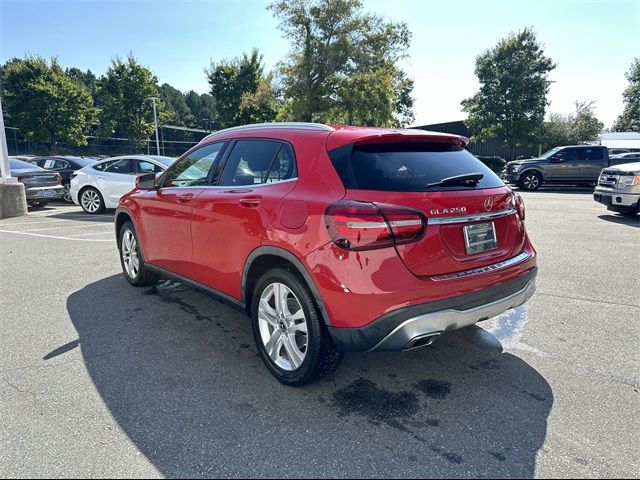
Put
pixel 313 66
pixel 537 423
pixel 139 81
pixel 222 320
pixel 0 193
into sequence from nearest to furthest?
1. pixel 537 423
2. pixel 222 320
3. pixel 0 193
4. pixel 313 66
5. pixel 139 81

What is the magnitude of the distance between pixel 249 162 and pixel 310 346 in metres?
1.53

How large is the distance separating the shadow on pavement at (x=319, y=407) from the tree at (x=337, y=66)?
29.5 metres

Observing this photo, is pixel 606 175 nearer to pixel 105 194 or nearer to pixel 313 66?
pixel 105 194

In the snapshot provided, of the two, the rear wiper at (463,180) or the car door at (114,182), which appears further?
the car door at (114,182)

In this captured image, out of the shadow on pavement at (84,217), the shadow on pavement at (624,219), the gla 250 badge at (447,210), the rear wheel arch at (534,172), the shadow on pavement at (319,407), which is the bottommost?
the shadow on pavement at (319,407)

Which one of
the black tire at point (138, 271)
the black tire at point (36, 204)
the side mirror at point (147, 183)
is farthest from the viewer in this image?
the black tire at point (36, 204)

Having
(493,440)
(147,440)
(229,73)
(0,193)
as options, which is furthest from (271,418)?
(229,73)

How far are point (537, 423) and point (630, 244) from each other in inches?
252

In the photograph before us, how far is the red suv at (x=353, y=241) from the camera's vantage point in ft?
8.04

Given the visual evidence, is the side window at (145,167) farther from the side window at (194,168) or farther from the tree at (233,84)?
the tree at (233,84)

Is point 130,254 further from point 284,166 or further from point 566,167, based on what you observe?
point 566,167

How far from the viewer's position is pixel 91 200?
11742 millimetres

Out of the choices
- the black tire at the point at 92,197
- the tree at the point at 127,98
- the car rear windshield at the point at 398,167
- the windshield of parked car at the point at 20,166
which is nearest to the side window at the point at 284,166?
the car rear windshield at the point at 398,167

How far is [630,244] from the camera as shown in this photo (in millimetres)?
7355
